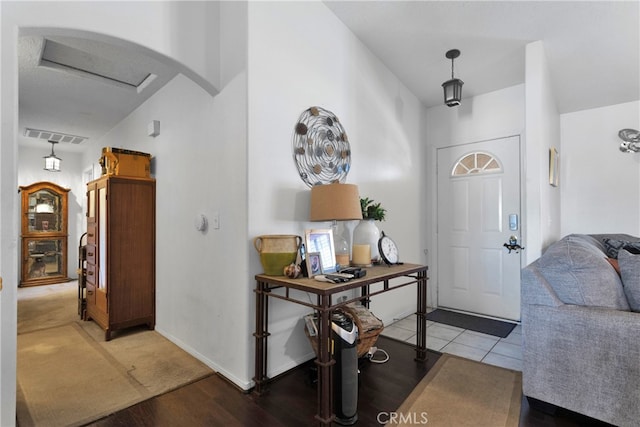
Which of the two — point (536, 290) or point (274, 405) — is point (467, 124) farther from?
point (274, 405)

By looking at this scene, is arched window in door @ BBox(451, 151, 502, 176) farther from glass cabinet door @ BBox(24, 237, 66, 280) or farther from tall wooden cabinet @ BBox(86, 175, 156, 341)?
glass cabinet door @ BBox(24, 237, 66, 280)

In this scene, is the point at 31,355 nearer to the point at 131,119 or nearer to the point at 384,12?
the point at 131,119

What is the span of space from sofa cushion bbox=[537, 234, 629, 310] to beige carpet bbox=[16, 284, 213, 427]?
229 cm

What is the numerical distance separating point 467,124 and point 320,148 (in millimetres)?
2365

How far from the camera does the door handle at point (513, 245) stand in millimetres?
3427

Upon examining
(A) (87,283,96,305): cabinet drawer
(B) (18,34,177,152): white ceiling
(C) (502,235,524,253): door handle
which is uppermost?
(B) (18,34,177,152): white ceiling

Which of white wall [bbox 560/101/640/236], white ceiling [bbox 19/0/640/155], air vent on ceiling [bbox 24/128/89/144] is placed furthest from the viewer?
air vent on ceiling [bbox 24/128/89/144]

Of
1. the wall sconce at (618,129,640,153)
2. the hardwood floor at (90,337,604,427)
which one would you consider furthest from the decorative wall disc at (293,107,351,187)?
the wall sconce at (618,129,640,153)

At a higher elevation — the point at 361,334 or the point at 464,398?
the point at 361,334

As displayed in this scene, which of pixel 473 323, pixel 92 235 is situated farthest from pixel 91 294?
pixel 473 323

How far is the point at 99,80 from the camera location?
125 inches

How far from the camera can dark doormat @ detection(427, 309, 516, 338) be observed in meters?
3.14

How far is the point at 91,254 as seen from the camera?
3.34 m

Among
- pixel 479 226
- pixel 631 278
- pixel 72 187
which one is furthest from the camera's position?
pixel 72 187
